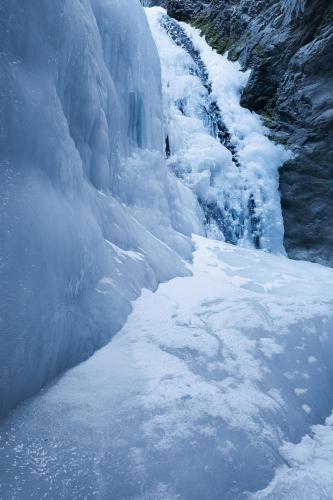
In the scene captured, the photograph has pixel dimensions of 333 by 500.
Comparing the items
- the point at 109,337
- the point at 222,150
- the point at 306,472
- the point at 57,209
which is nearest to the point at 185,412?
the point at 306,472

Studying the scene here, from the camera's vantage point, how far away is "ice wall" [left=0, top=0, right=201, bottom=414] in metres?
1.69

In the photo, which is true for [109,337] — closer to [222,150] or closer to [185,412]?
[185,412]

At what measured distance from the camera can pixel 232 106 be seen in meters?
9.89

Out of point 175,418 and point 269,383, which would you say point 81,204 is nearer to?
point 175,418

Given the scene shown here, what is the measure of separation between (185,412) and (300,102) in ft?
27.9

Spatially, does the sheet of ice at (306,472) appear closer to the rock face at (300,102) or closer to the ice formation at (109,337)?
the ice formation at (109,337)

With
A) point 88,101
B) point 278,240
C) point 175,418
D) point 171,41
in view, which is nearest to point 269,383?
point 175,418

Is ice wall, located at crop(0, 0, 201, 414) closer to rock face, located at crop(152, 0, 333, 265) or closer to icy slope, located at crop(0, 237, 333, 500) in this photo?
icy slope, located at crop(0, 237, 333, 500)

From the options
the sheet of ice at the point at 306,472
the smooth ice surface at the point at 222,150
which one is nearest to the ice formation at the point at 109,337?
the sheet of ice at the point at 306,472

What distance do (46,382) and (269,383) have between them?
1.27 metres

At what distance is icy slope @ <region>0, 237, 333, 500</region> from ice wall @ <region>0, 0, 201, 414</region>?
190 millimetres

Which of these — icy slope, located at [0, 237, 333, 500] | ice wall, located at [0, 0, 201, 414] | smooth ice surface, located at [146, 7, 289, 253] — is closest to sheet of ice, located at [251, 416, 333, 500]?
icy slope, located at [0, 237, 333, 500]

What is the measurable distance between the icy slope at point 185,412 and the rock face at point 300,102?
5724mm

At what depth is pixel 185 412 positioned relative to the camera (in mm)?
1824
